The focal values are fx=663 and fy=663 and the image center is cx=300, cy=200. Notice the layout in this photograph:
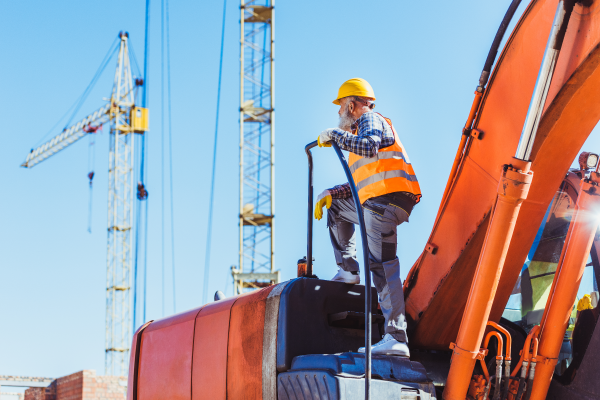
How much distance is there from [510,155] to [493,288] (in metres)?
0.70

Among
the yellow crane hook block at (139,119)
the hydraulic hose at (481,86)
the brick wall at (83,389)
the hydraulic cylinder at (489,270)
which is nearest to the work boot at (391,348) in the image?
the hydraulic cylinder at (489,270)

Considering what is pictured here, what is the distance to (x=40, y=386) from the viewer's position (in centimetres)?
1469

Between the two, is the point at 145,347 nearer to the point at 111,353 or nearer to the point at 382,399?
the point at 382,399

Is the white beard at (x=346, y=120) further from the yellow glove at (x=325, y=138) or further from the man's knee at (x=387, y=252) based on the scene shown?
the man's knee at (x=387, y=252)

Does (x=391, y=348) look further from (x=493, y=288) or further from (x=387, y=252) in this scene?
(x=493, y=288)

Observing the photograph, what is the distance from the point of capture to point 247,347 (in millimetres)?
3693

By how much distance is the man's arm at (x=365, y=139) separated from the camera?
3.64 m

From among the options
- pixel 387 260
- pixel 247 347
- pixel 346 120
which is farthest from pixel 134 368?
pixel 346 120

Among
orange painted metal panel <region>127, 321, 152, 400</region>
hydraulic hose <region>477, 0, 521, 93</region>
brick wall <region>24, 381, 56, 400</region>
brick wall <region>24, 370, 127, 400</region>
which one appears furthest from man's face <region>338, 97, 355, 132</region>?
brick wall <region>24, 381, 56, 400</region>

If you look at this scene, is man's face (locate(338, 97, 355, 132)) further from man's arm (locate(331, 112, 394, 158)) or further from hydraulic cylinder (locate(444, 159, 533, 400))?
hydraulic cylinder (locate(444, 159, 533, 400))

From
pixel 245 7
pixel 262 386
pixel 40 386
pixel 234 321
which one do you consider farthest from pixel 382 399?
pixel 245 7

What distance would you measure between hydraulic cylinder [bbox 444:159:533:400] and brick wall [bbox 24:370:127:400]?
38.7 feet

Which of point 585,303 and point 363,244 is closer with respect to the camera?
point 363,244

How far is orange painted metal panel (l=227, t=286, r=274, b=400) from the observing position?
11.8 ft
